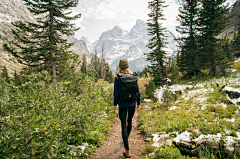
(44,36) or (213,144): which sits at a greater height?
(44,36)

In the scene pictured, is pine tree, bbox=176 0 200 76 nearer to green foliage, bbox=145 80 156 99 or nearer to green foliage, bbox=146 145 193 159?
green foliage, bbox=145 80 156 99

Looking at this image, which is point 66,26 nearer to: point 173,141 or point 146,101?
point 146,101

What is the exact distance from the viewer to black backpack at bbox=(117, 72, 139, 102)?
3.53 metres

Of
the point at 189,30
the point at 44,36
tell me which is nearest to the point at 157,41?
the point at 189,30

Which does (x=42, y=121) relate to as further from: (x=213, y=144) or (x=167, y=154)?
(x=213, y=144)

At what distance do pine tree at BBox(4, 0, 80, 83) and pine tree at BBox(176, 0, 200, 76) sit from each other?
47.6 ft

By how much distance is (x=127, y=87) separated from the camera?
3555 mm

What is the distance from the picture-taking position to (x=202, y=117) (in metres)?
5.43

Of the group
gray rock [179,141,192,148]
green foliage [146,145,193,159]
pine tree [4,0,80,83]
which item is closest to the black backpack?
green foliage [146,145,193,159]

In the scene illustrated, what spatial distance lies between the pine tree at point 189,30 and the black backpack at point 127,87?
1585 cm

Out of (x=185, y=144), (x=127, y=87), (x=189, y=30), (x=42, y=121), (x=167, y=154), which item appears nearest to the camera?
(x=42, y=121)

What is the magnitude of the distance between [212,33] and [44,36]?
18.4 metres

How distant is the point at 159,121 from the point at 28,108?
5.47 meters

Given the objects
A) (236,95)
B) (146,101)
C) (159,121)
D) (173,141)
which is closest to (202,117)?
(159,121)
